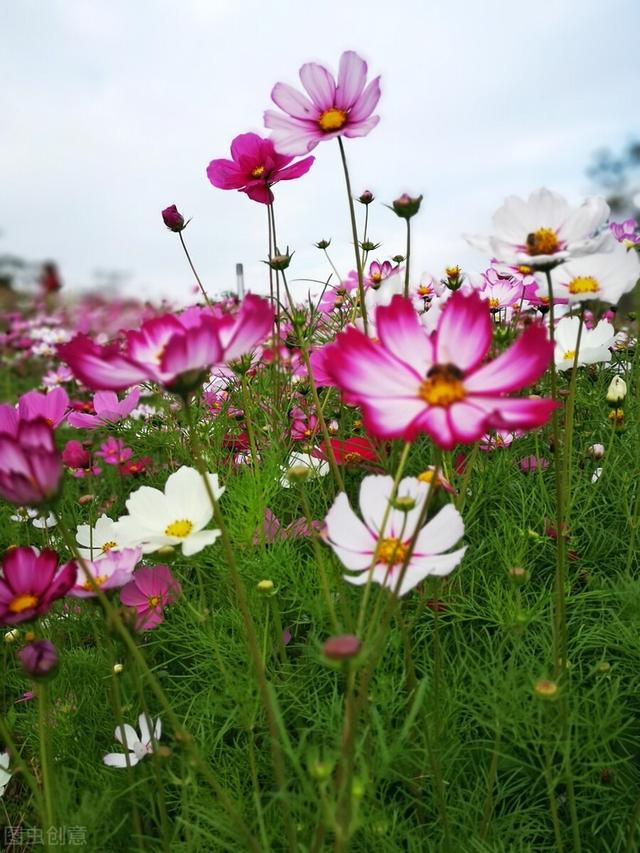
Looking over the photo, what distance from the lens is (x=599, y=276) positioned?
2.04ft

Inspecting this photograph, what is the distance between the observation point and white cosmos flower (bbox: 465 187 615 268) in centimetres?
54

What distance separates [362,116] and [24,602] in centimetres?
59

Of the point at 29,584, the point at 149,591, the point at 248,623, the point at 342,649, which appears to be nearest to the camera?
the point at 342,649

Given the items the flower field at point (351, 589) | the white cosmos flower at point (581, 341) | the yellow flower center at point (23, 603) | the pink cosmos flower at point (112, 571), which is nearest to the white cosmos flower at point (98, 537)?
the flower field at point (351, 589)

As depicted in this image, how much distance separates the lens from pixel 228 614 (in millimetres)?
831

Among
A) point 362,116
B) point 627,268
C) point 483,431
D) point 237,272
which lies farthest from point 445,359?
point 237,272

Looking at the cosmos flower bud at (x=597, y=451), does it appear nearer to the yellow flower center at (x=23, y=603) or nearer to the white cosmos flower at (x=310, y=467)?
the white cosmos flower at (x=310, y=467)

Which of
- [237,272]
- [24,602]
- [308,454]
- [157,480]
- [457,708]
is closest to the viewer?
[24,602]

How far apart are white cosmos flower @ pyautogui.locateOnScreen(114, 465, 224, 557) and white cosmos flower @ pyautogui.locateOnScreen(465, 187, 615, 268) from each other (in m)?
0.33

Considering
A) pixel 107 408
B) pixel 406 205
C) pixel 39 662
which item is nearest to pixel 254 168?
pixel 406 205

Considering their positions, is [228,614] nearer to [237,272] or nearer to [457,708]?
[457,708]

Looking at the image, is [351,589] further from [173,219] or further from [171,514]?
[173,219]

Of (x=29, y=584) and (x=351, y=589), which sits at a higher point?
(x=29, y=584)

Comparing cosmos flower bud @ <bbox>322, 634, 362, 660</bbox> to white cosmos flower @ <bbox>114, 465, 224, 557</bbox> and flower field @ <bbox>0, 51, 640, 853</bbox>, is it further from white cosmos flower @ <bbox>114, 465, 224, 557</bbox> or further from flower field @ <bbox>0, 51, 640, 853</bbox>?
Answer: white cosmos flower @ <bbox>114, 465, 224, 557</bbox>
